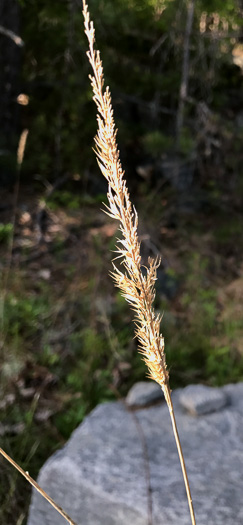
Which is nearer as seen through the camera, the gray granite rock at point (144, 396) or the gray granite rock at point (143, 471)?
the gray granite rock at point (143, 471)

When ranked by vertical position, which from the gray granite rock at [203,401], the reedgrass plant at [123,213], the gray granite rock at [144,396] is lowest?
the gray granite rock at [144,396]

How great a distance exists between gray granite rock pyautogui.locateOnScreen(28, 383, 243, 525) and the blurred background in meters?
0.44

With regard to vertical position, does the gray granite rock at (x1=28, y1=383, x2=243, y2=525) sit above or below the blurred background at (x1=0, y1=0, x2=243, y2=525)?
below

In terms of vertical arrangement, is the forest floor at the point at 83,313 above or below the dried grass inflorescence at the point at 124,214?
below

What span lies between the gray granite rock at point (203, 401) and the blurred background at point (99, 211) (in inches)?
29.3

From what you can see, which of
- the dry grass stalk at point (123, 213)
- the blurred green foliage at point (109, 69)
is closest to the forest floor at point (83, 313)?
the blurred green foliage at point (109, 69)

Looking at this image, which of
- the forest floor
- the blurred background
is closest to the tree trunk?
the blurred background

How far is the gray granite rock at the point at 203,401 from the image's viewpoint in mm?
2523

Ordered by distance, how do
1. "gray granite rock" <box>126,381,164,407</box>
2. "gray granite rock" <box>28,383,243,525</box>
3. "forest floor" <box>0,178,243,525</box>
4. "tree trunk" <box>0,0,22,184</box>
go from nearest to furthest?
"gray granite rock" <box>28,383,243,525</box>, "gray granite rock" <box>126,381,164,407</box>, "forest floor" <box>0,178,243,525</box>, "tree trunk" <box>0,0,22,184</box>

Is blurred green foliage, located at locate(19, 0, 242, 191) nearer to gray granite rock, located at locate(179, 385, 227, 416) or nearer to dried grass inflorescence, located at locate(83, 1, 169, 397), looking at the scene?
gray granite rock, located at locate(179, 385, 227, 416)

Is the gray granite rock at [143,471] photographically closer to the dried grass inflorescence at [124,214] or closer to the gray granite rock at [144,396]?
the gray granite rock at [144,396]

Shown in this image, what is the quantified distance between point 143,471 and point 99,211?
4.13m

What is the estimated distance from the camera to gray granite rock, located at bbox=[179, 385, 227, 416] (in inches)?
99.3

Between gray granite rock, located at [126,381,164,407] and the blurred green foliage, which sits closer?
gray granite rock, located at [126,381,164,407]
